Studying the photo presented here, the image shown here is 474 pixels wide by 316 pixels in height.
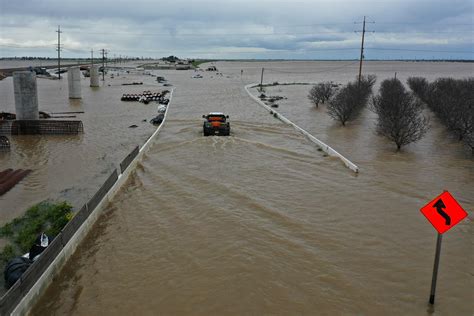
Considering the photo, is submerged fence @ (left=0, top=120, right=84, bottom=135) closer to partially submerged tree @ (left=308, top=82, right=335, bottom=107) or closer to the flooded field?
the flooded field

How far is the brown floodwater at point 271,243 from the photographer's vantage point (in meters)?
8.52

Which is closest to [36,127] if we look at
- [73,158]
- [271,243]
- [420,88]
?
[73,158]

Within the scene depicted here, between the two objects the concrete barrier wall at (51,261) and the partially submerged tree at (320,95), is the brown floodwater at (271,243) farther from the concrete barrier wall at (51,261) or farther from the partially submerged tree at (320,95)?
the partially submerged tree at (320,95)

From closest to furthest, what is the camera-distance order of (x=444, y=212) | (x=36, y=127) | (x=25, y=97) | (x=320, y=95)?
(x=444, y=212), (x=36, y=127), (x=25, y=97), (x=320, y=95)

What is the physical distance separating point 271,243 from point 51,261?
523 cm

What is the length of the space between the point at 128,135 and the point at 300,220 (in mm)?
17733

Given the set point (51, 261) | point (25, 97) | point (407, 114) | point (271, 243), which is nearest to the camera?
point (51, 261)

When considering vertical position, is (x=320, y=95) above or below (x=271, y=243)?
above

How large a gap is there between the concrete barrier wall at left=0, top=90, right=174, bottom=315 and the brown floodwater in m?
0.23

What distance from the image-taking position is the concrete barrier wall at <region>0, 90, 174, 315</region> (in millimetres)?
7348

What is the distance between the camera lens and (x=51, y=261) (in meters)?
9.05

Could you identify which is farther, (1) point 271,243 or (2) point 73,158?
(2) point 73,158

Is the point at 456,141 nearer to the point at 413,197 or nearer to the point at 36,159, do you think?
the point at 413,197

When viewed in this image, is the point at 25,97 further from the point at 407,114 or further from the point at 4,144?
the point at 407,114
